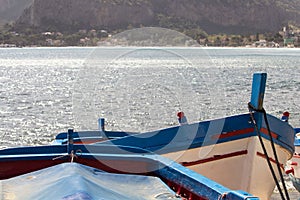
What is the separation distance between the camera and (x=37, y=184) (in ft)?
19.0

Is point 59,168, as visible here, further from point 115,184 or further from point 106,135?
point 106,135

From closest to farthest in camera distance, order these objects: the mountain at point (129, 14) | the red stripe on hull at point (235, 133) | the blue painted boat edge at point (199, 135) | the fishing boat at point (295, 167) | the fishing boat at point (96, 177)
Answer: the fishing boat at point (96, 177)
the blue painted boat edge at point (199, 135)
the red stripe on hull at point (235, 133)
the fishing boat at point (295, 167)
the mountain at point (129, 14)

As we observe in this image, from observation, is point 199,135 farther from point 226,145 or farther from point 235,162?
point 235,162

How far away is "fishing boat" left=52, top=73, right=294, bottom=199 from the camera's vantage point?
9312 millimetres

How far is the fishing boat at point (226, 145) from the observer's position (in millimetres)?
9312

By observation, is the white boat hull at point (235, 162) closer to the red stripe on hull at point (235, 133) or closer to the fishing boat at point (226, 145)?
the fishing boat at point (226, 145)

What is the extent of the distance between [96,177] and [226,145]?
406 cm

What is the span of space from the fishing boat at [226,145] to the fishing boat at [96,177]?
125cm

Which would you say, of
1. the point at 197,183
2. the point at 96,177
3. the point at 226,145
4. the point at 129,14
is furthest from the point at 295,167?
the point at 129,14

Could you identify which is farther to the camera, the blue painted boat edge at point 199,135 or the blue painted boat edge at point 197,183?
the blue painted boat edge at point 199,135

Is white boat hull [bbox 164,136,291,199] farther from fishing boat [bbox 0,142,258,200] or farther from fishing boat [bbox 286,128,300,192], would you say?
fishing boat [bbox 286,128,300,192]

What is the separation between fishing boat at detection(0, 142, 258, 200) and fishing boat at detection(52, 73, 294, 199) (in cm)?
125

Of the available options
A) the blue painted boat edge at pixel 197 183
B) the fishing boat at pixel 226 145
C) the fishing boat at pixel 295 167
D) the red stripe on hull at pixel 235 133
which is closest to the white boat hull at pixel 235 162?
the fishing boat at pixel 226 145

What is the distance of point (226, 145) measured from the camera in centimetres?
965
